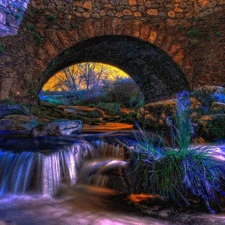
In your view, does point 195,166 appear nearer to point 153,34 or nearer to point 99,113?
point 153,34

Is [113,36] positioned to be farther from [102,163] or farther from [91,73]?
[91,73]

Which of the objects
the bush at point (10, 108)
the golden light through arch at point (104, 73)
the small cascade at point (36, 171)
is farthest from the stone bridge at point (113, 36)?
the golden light through arch at point (104, 73)

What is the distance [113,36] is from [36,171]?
15.9 feet

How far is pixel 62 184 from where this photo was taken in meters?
2.94

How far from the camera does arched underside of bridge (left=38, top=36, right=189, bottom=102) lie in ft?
23.1

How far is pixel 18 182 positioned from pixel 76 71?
A: 1303cm

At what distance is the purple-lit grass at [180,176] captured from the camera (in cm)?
232

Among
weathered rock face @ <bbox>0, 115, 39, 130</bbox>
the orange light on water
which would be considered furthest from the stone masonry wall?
the orange light on water

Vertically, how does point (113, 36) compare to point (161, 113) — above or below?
above

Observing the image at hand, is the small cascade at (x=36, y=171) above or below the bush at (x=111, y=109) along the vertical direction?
below

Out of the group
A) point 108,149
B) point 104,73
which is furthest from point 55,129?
point 104,73

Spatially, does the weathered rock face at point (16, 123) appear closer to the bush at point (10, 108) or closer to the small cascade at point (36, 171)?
the bush at point (10, 108)

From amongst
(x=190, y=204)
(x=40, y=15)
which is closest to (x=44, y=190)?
(x=190, y=204)

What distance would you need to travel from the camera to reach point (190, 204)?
2.31 meters
